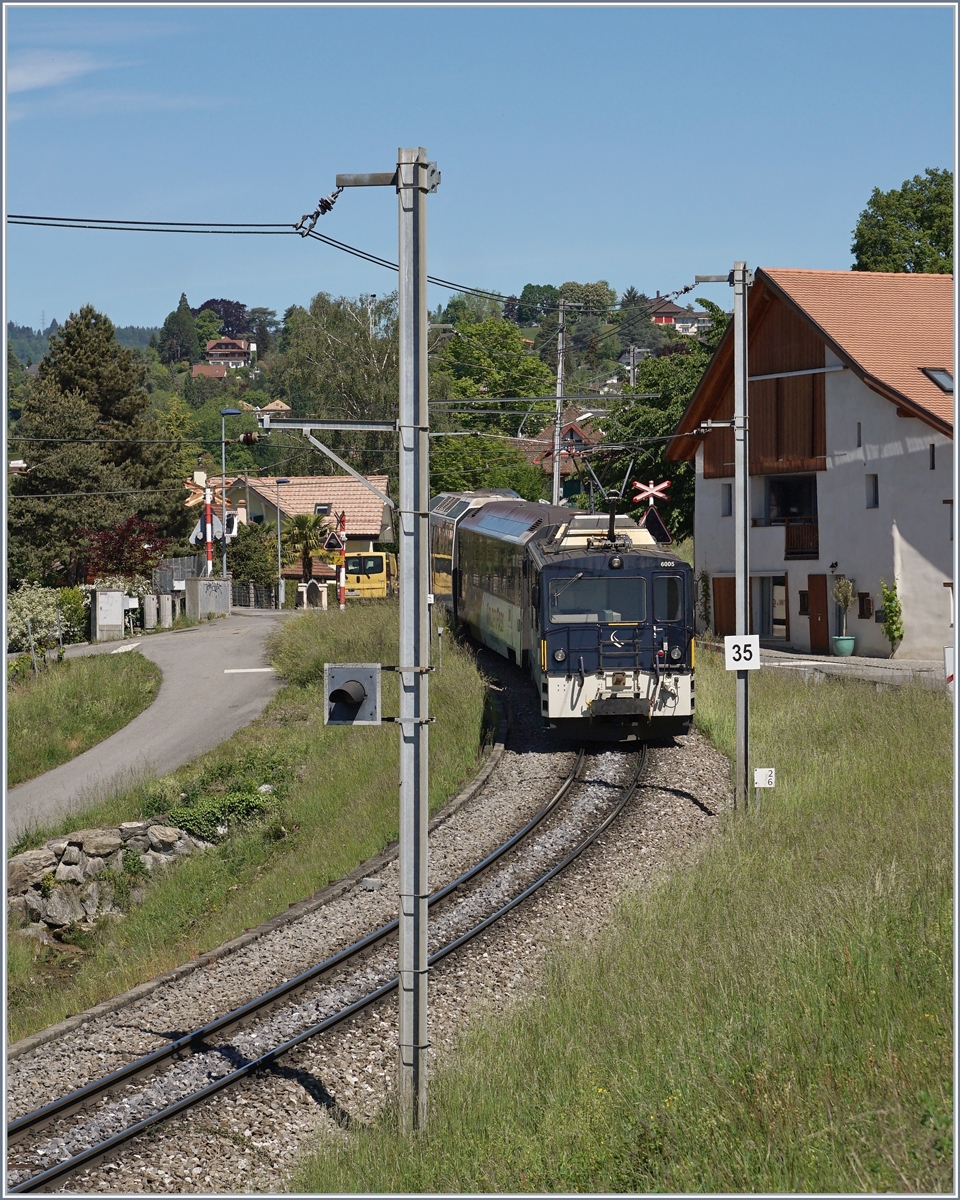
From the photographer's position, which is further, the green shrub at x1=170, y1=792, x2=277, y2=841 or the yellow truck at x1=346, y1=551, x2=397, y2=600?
the yellow truck at x1=346, y1=551, x2=397, y2=600

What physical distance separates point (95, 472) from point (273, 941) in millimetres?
47730

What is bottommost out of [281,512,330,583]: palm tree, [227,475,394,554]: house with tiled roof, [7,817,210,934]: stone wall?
[7,817,210,934]: stone wall

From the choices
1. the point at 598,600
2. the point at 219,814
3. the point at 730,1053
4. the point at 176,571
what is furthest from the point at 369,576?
the point at 730,1053

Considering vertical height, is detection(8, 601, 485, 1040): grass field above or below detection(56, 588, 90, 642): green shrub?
below

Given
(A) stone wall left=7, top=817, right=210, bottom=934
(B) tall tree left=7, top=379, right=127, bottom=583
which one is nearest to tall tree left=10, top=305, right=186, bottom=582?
(B) tall tree left=7, top=379, right=127, bottom=583

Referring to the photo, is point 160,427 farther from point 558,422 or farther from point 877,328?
point 877,328

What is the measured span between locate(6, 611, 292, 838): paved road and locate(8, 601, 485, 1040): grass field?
0.95 m

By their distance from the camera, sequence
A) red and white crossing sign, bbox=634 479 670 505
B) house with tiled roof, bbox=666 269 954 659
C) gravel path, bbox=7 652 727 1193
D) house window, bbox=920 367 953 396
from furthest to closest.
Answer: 1. house window, bbox=920 367 953 396
2. house with tiled roof, bbox=666 269 954 659
3. red and white crossing sign, bbox=634 479 670 505
4. gravel path, bbox=7 652 727 1193

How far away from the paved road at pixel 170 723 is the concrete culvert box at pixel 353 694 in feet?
53.6

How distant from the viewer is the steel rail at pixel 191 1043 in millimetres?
9891

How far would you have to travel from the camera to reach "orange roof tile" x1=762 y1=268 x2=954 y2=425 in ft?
110

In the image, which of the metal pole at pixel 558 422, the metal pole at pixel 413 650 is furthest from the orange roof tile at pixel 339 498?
the metal pole at pixel 413 650

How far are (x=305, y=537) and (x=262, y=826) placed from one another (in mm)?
40788

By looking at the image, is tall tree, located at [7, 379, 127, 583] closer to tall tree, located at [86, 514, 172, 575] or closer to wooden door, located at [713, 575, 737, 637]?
tall tree, located at [86, 514, 172, 575]
